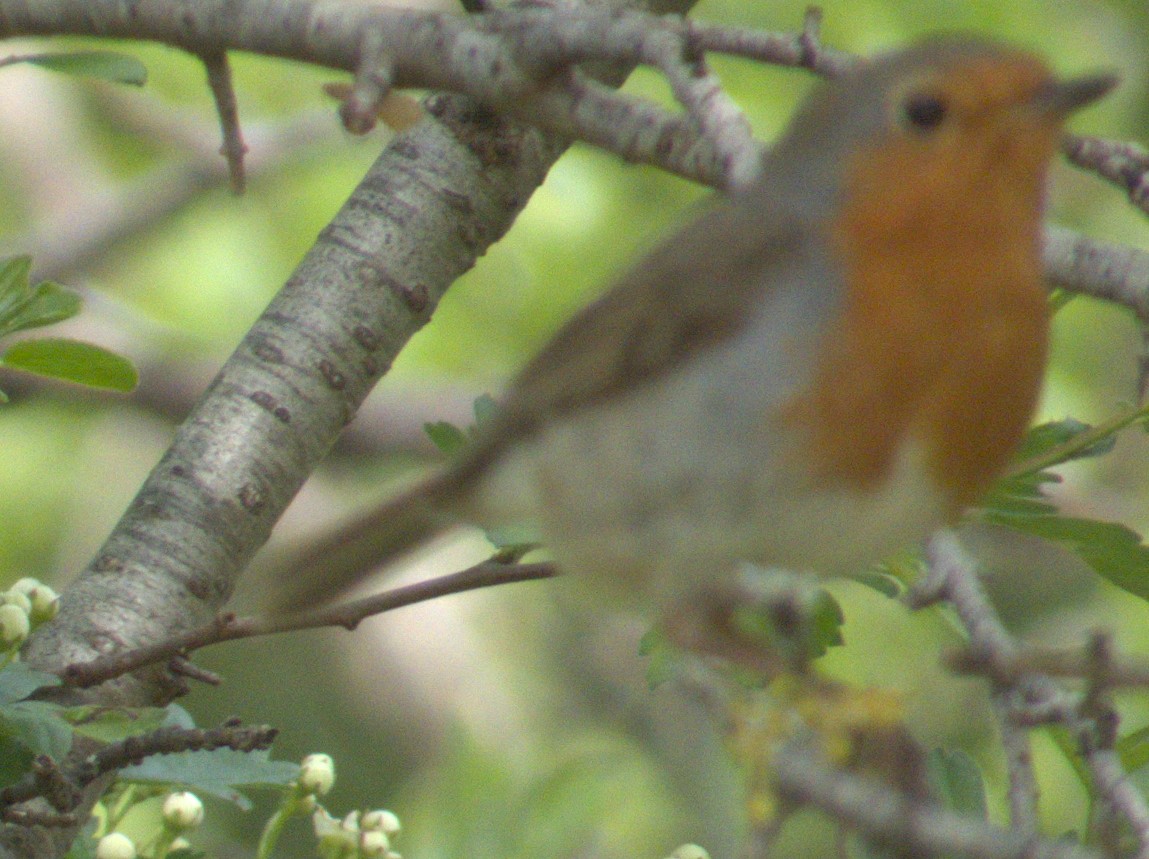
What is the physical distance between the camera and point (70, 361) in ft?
7.84

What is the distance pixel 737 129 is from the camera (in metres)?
1.94

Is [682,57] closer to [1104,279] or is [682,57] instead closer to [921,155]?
[921,155]

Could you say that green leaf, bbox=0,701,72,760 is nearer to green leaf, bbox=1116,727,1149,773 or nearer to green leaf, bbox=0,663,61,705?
green leaf, bbox=0,663,61,705

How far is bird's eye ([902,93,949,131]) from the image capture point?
5.78 feet

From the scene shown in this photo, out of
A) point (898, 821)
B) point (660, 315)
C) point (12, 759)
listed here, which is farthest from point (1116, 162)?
point (12, 759)

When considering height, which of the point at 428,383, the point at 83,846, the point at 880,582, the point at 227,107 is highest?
the point at 227,107

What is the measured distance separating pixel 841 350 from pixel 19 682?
1.08 meters

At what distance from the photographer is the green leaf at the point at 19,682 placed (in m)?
2.06

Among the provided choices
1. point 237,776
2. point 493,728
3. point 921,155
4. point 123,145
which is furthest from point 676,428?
point 123,145

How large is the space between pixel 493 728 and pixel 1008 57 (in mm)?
4711

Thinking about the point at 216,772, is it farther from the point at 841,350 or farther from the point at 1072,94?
the point at 1072,94

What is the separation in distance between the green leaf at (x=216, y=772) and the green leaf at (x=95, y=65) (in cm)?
98

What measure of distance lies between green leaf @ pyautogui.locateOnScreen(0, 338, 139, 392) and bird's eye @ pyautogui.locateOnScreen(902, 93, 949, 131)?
1167 mm

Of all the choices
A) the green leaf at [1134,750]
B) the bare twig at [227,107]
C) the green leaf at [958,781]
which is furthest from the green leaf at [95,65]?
the green leaf at [1134,750]
